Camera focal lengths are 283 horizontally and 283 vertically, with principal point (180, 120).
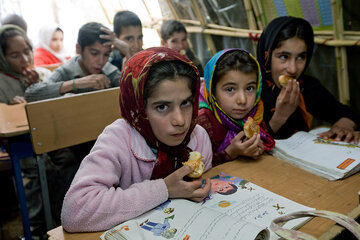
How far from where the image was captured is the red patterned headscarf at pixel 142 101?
0.94 metres

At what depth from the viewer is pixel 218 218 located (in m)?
→ 0.75

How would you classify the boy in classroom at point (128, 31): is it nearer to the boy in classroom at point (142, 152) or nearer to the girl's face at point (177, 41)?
the girl's face at point (177, 41)

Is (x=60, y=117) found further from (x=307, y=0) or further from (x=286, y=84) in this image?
(x=307, y=0)

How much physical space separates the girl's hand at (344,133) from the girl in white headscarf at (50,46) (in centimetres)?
393

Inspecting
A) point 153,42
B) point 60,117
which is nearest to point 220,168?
point 60,117

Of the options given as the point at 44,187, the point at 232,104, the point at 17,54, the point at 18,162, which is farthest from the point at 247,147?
the point at 17,54

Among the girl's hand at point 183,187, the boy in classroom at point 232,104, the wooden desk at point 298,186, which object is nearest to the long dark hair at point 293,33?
the boy in classroom at point 232,104

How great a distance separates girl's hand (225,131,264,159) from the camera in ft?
4.05

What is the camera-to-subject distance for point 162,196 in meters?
0.87

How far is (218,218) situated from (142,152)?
37cm

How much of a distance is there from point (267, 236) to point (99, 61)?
1.93m

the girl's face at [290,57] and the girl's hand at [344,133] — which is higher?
the girl's face at [290,57]

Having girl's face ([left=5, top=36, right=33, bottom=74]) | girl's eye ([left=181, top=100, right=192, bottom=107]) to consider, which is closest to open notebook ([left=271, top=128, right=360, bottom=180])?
girl's eye ([left=181, top=100, right=192, bottom=107])

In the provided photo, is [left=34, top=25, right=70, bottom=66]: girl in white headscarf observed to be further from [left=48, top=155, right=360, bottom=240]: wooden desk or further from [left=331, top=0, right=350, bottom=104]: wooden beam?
[left=48, top=155, right=360, bottom=240]: wooden desk
